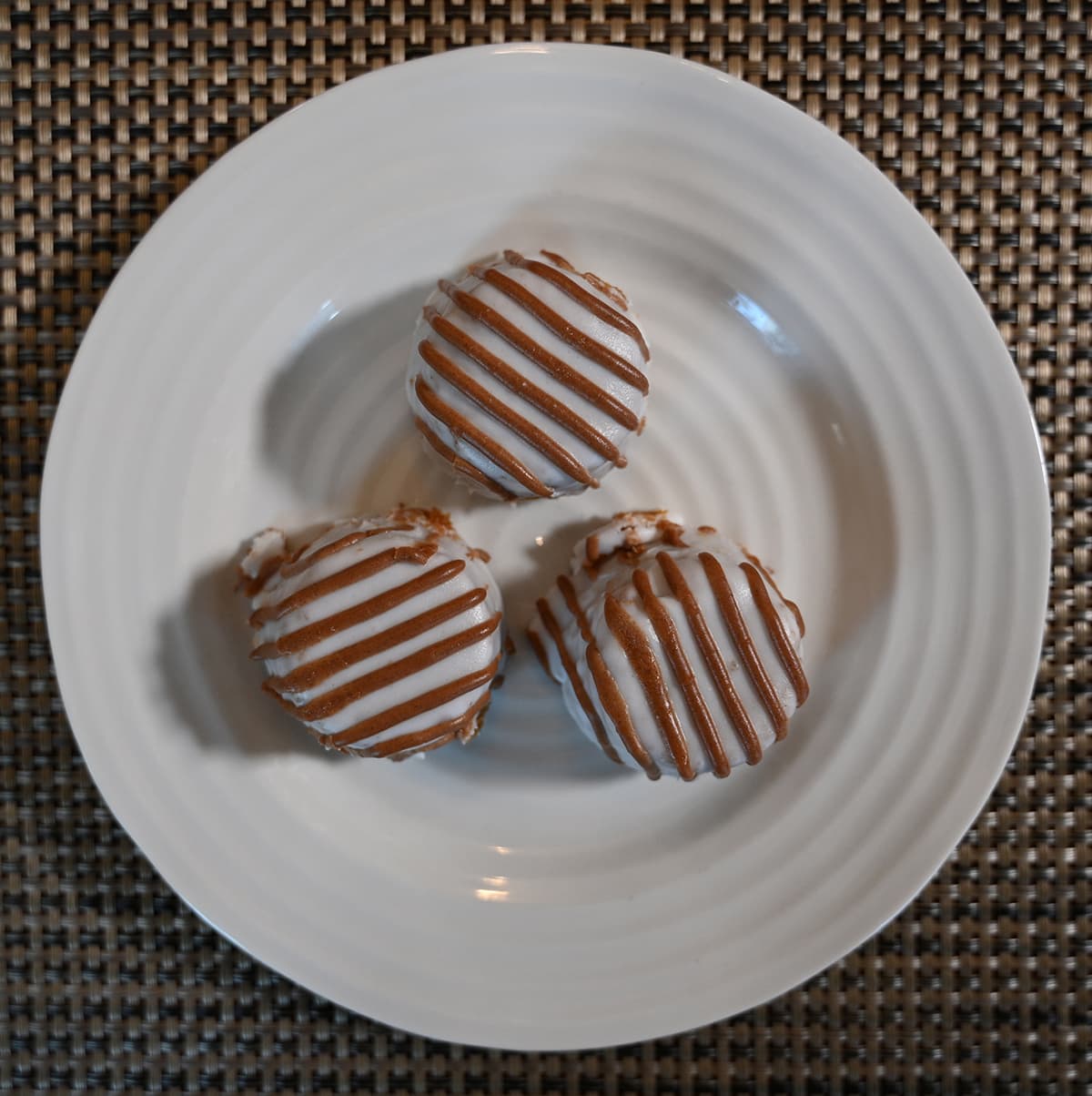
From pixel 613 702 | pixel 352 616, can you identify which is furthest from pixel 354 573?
pixel 613 702

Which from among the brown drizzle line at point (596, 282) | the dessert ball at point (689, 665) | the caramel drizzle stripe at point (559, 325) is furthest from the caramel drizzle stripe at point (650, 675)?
the brown drizzle line at point (596, 282)

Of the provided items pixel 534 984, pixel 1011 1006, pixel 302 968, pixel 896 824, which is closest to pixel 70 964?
pixel 302 968

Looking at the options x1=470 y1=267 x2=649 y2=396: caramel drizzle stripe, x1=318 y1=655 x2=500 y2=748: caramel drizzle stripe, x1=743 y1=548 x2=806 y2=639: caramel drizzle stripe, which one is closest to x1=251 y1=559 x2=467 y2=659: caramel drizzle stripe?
x1=318 y1=655 x2=500 y2=748: caramel drizzle stripe

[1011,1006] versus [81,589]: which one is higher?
[81,589]

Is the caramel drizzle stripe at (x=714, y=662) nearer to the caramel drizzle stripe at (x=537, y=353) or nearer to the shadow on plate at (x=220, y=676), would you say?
the caramel drizzle stripe at (x=537, y=353)

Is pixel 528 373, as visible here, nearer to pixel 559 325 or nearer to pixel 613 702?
pixel 559 325

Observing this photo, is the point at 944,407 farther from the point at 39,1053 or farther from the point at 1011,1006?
the point at 39,1053
